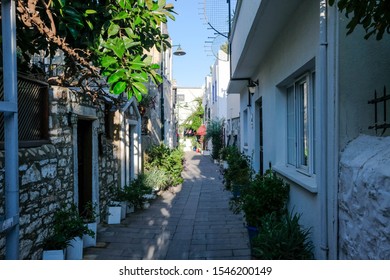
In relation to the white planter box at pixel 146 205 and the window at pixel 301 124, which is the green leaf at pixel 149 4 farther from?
the white planter box at pixel 146 205

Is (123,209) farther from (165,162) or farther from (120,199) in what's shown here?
(165,162)

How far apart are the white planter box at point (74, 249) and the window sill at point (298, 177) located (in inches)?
111

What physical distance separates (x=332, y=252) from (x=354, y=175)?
2.73 ft

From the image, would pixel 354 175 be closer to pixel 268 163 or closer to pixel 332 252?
pixel 332 252

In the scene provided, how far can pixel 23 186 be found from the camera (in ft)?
11.4

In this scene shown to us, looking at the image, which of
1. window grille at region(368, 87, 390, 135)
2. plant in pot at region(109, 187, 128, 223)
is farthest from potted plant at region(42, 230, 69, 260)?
window grille at region(368, 87, 390, 135)

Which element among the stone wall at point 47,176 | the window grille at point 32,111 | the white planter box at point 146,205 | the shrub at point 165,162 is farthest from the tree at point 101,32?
the shrub at point 165,162

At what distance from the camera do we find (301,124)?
182 inches

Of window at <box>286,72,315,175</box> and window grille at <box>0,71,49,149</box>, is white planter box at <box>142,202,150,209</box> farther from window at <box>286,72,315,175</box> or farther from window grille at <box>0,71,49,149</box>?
window grille at <box>0,71,49,149</box>

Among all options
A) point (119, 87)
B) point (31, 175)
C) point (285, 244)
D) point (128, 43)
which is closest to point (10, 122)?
point (119, 87)

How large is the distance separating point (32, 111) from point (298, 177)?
3282 millimetres

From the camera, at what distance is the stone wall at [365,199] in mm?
2141
